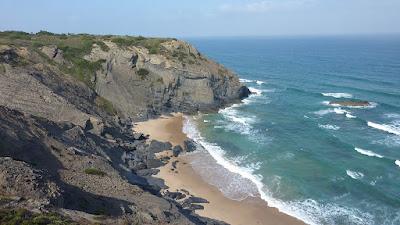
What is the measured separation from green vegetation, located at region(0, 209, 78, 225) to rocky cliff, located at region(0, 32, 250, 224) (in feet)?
0.94

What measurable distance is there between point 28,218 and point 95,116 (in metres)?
34.5

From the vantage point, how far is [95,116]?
56.0 metres

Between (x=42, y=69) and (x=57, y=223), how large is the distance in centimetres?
4234

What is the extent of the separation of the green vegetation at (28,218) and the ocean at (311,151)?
2306 cm

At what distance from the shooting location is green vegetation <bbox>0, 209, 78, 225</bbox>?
21342mm

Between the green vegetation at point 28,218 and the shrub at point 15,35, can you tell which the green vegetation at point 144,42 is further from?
the green vegetation at point 28,218

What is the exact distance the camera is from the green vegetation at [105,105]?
6581 centimetres

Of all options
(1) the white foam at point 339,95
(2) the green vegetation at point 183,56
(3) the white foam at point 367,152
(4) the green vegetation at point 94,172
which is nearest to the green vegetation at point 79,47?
(2) the green vegetation at point 183,56

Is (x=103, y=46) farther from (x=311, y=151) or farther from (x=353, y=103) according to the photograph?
(x=353, y=103)

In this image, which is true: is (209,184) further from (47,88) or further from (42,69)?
(42,69)

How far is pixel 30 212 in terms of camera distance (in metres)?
23.0

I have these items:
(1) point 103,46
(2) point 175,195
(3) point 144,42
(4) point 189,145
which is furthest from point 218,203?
(3) point 144,42

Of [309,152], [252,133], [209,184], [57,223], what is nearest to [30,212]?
[57,223]

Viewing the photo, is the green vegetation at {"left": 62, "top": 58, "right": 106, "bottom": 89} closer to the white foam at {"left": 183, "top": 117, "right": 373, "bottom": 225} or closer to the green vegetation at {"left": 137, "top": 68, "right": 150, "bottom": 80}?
the green vegetation at {"left": 137, "top": 68, "right": 150, "bottom": 80}
